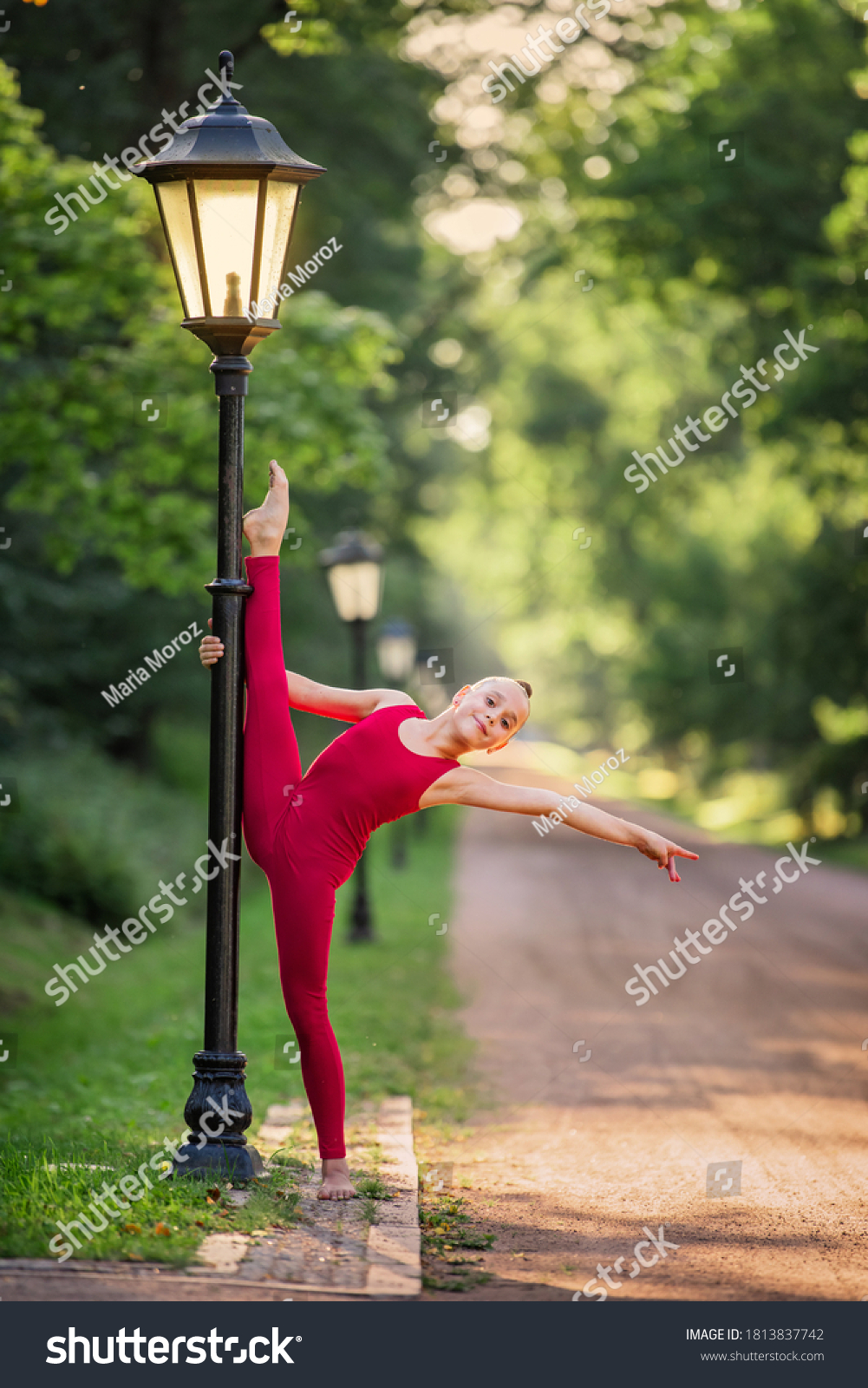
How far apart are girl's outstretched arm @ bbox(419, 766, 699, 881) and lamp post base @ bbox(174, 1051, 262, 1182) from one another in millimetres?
1246

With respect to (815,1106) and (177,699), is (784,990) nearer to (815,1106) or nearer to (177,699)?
(815,1106)

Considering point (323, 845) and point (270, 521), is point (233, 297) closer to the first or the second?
point (270, 521)

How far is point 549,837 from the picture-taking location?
32.4m

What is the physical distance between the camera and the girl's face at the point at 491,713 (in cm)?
450

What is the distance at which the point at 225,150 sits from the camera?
484 centimetres

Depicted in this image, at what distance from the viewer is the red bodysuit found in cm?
462

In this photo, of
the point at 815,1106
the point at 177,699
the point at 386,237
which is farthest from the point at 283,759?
the point at 386,237

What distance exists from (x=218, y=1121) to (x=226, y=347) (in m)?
2.86

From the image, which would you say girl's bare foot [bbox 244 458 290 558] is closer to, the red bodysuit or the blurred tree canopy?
the red bodysuit

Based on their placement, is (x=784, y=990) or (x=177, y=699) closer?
→ (x=784, y=990)

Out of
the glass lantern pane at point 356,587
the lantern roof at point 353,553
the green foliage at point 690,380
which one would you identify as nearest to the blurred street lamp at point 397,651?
the glass lantern pane at point 356,587

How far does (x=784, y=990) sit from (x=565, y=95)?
1208 centimetres

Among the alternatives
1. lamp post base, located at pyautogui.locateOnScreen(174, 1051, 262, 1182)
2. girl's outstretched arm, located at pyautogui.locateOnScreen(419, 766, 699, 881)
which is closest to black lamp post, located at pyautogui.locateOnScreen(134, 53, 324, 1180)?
lamp post base, located at pyautogui.locateOnScreen(174, 1051, 262, 1182)
